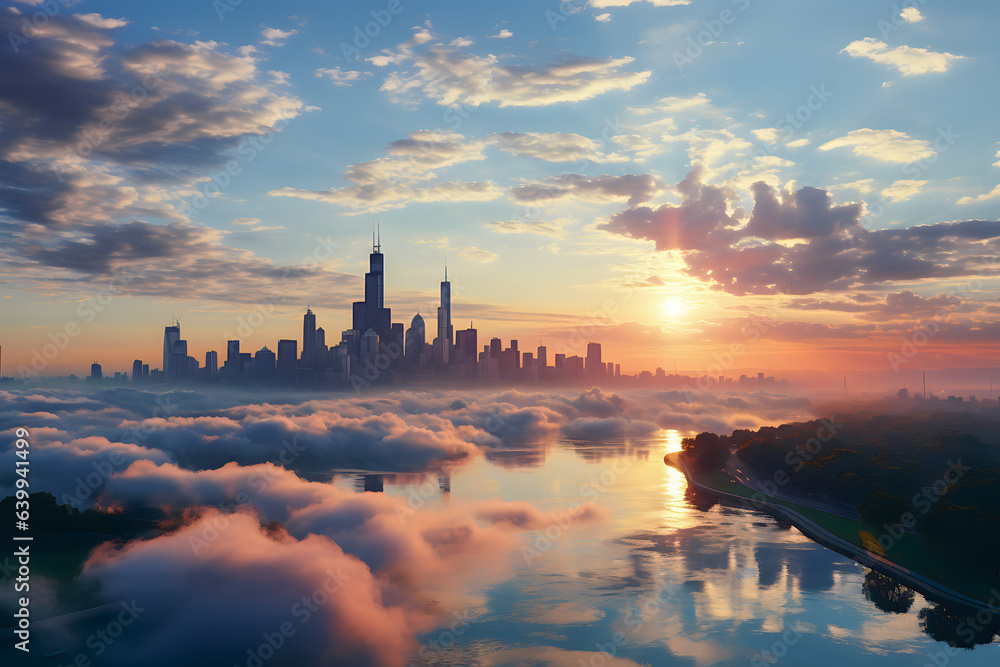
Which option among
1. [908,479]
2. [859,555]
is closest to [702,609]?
[859,555]

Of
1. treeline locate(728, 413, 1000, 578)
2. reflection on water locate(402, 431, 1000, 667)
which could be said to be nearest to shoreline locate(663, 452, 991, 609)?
reflection on water locate(402, 431, 1000, 667)

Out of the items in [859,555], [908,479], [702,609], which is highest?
[908,479]

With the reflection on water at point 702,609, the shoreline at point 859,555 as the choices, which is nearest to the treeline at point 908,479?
the shoreline at point 859,555

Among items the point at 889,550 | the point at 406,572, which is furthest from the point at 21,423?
the point at 889,550

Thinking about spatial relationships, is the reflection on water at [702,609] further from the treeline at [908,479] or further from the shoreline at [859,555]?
the treeline at [908,479]

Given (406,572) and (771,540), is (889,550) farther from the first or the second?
(406,572)

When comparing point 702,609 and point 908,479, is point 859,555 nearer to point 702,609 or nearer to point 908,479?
point 908,479
